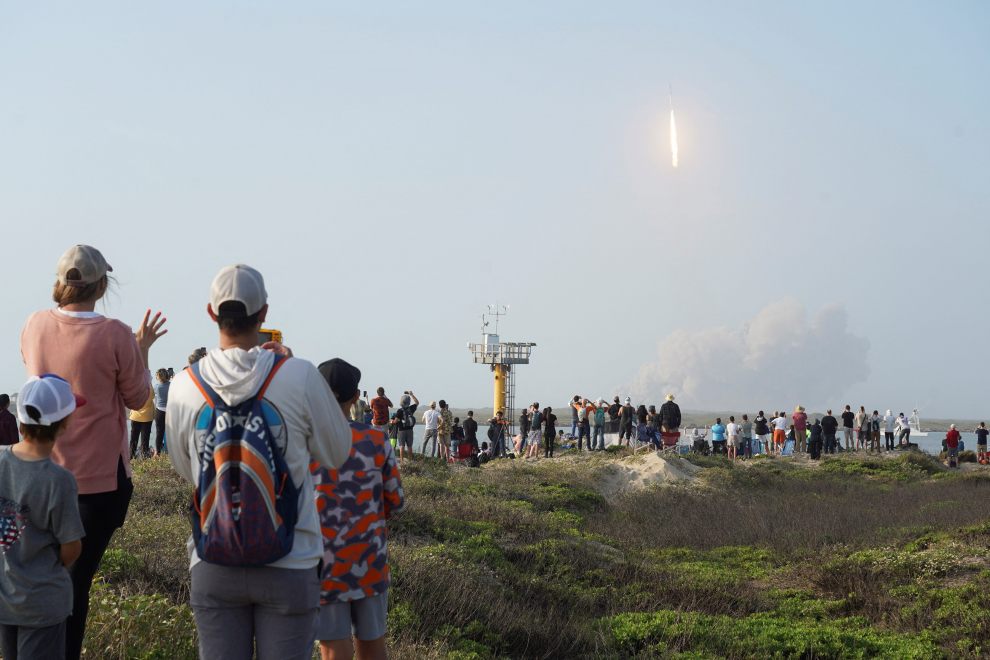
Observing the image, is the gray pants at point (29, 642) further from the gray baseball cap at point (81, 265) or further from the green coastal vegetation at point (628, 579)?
the gray baseball cap at point (81, 265)

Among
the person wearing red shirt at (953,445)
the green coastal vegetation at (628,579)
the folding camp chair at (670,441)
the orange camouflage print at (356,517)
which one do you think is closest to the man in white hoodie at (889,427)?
the person wearing red shirt at (953,445)

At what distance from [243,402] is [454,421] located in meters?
23.0

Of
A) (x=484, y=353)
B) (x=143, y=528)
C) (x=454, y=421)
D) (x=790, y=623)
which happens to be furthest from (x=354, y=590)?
(x=484, y=353)

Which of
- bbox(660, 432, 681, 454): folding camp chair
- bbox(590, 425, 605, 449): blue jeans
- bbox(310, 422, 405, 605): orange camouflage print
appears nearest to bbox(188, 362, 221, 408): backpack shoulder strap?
bbox(310, 422, 405, 605): orange camouflage print

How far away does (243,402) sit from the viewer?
2639 millimetres

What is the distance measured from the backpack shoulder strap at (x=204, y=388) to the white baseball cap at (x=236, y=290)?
0.23m

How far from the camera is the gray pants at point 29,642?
312 cm

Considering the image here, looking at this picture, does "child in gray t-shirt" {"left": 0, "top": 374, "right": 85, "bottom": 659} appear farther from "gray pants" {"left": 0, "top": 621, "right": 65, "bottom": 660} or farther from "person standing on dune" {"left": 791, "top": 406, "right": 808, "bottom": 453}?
"person standing on dune" {"left": 791, "top": 406, "right": 808, "bottom": 453}

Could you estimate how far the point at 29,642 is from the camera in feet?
10.2

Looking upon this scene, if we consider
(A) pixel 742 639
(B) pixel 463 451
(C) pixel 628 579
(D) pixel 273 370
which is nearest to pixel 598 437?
(B) pixel 463 451

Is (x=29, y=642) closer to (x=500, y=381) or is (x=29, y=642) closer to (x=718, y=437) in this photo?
(x=718, y=437)

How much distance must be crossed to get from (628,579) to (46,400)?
8761mm

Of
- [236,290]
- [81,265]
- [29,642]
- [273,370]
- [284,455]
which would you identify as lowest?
[29,642]

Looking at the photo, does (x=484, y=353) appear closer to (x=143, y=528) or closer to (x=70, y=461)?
(x=143, y=528)
